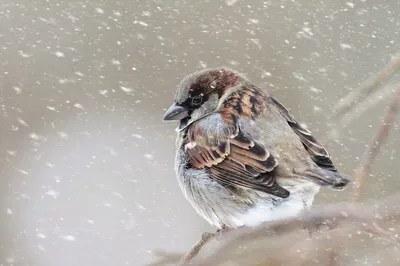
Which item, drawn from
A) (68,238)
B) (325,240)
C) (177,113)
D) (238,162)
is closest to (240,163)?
(238,162)

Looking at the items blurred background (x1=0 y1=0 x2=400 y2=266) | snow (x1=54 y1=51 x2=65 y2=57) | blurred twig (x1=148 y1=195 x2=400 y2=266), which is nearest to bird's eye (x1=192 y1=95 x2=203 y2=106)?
blurred background (x1=0 y1=0 x2=400 y2=266)

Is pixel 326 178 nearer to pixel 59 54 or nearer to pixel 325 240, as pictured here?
pixel 325 240

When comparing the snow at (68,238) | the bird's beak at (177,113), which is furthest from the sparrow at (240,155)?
the snow at (68,238)

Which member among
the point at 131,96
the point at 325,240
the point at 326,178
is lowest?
the point at 131,96

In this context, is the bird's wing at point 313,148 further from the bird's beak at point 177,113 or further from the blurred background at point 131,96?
the blurred background at point 131,96

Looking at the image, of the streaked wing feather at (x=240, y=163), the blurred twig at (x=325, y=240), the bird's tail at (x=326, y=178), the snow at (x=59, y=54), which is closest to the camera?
the blurred twig at (x=325, y=240)

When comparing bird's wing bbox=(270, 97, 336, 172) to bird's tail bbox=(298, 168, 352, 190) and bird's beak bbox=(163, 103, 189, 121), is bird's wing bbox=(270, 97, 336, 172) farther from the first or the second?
bird's beak bbox=(163, 103, 189, 121)
